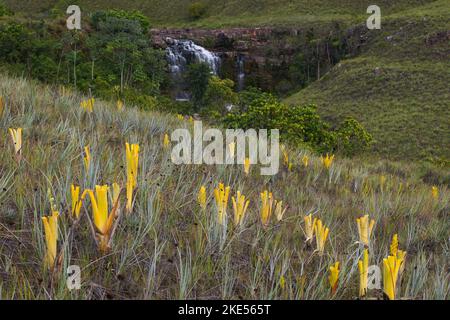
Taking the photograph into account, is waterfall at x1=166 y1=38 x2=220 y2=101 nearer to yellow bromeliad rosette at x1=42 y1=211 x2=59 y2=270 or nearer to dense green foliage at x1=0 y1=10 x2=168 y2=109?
dense green foliage at x1=0 y1=10 x2=168 y2=109

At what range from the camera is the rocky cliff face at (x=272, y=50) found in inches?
1918

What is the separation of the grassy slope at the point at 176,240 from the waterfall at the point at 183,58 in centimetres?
3987

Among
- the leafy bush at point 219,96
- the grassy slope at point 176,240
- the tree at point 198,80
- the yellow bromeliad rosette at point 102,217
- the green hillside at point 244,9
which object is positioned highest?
the green hillside at point 244,9

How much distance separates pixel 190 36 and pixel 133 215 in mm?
53524

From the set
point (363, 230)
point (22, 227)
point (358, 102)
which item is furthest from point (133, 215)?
point (358, 102)

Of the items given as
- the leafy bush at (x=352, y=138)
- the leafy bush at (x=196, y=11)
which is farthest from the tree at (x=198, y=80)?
the leafy bush at (x=196, y=11)

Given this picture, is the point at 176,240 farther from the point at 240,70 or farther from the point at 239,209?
the point at 240,70

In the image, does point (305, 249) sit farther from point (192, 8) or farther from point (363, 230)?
point (192, 8)

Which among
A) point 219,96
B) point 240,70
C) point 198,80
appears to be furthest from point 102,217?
point 240,70

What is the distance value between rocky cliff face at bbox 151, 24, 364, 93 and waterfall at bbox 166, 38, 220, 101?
1062mm

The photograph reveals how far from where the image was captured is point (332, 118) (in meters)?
30.7

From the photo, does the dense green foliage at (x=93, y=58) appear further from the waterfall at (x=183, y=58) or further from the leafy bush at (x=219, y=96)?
the leafy bush at (x=219, y=96)

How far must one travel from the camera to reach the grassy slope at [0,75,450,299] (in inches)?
48.2

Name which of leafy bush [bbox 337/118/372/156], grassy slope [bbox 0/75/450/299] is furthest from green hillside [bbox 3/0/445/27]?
grassy slope [bbox 0/75/450/299]
